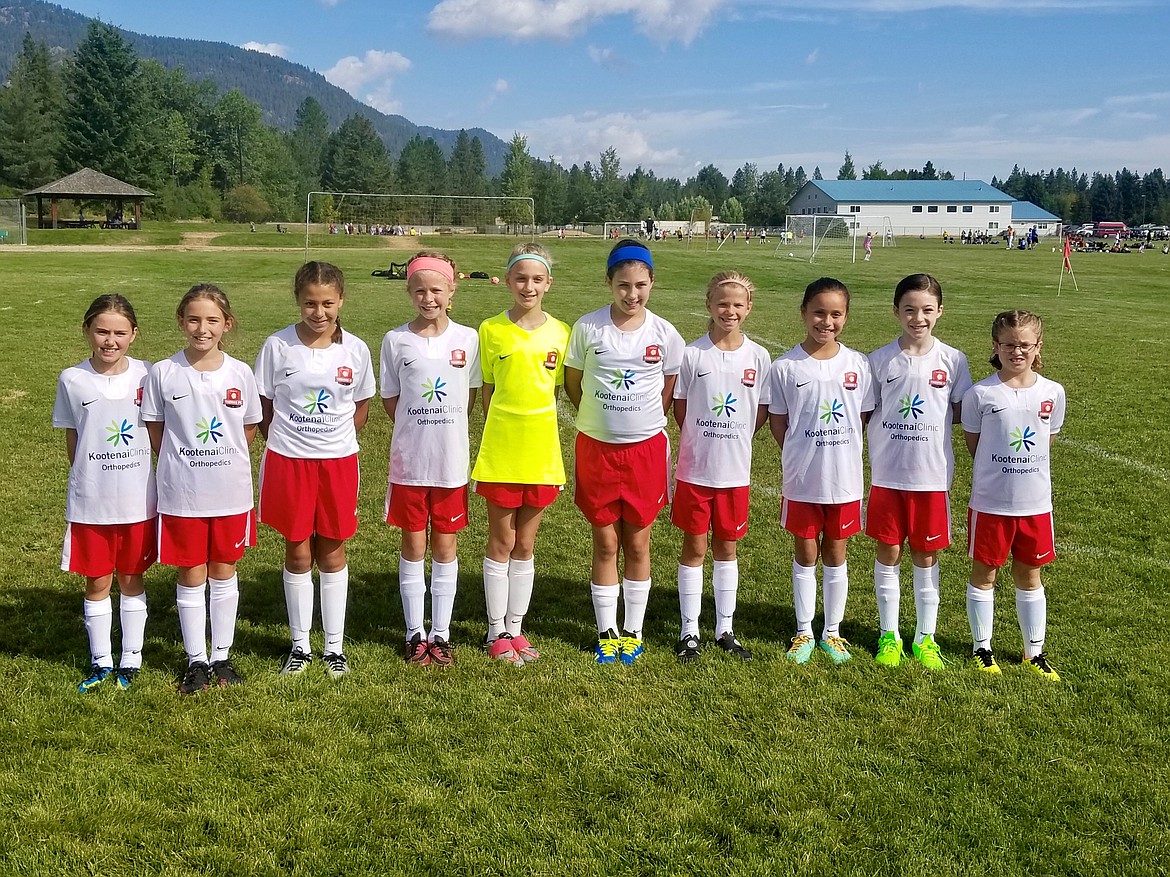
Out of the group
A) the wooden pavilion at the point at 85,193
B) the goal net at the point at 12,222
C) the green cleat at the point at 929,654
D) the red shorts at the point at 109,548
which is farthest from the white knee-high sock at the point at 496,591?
the wooden pavilion at the point at 85,193

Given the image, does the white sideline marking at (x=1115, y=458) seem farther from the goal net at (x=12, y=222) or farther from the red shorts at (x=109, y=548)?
the goal net at (x=12, y=222)

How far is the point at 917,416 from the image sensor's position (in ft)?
14.6

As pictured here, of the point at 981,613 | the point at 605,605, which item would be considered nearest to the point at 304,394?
the point at 605,605

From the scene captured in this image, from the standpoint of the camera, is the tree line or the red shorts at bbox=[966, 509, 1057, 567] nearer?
the red shorts at bbox=[966, 509, 1057, 567]

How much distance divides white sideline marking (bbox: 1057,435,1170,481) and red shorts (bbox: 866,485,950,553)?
4.74 meters

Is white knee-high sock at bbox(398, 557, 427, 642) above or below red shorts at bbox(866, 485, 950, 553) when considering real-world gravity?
below

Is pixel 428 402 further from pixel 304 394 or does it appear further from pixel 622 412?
pixel 622 412

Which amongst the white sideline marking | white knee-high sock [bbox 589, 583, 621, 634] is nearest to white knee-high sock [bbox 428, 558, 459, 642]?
white knee-high sock [bbox 589, 583, 621, 634]

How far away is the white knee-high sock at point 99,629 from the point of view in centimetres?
421

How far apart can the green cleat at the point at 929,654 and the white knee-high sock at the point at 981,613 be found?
0.21 metres

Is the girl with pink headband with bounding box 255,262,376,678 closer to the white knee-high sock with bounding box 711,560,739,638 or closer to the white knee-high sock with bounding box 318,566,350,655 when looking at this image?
the white knee-high sock with bounding box 318,566,350,655

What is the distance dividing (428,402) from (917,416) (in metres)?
2.40

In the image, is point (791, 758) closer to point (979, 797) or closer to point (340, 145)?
point (979, 797)

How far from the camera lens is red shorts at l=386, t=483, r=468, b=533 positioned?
14.5 ft
